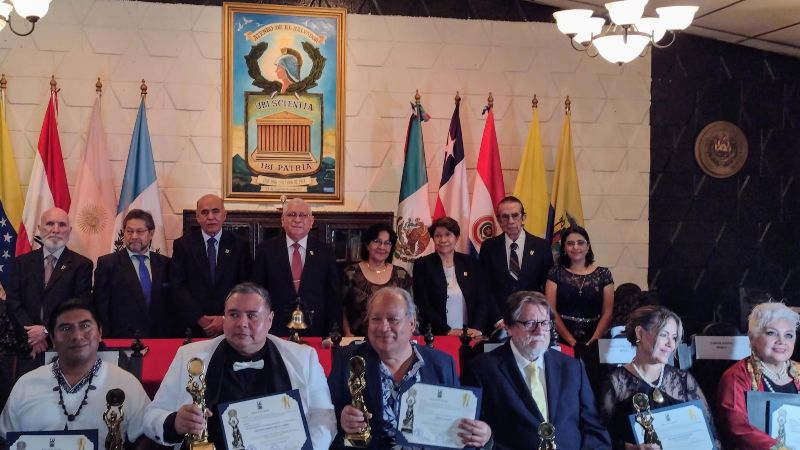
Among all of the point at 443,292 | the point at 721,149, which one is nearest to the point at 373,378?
the point at 443,292

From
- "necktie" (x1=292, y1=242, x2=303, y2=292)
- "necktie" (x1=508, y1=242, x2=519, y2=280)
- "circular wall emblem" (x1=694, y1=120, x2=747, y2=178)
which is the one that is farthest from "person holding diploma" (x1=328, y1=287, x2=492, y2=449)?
"circular wall emblem" (x1=694, y1=120, x2=747, y2=178)

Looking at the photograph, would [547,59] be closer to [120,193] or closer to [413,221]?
[413,221]

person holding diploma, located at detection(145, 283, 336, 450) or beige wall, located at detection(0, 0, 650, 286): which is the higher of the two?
beige wall, located at detection(0, 0, 650, 286)

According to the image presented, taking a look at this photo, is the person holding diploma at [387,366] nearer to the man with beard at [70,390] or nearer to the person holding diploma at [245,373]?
the person holding diploma at [245,373]

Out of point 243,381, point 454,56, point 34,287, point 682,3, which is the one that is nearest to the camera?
point 243,381

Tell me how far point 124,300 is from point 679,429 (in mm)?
3203

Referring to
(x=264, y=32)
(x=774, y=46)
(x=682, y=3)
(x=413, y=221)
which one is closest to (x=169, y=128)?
(x=264, y=32)

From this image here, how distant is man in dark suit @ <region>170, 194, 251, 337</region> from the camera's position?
541 cm

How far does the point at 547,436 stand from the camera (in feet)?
10.7

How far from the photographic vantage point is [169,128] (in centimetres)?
681

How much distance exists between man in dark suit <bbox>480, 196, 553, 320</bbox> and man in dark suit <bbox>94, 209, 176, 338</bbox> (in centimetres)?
212

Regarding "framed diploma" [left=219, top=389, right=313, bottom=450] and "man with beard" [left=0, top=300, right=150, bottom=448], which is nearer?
"framed diploma" [left=219, top=389, right=313, bottom=450]

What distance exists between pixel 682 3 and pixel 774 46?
156 centimetres

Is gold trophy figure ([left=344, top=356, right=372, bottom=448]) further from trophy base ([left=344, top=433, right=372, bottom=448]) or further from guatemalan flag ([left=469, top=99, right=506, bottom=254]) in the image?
guatemalan flag ([left=469, top=99, right=506, bottom=254])
